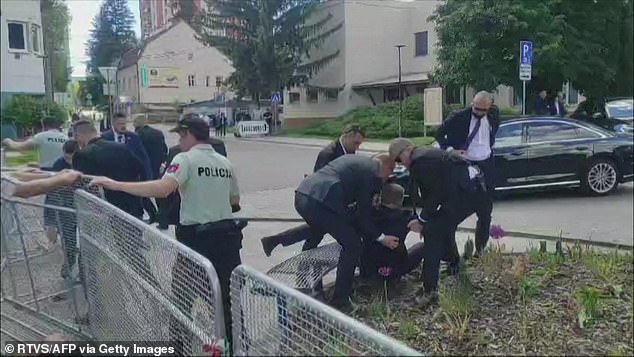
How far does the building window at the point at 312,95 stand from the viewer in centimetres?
3742

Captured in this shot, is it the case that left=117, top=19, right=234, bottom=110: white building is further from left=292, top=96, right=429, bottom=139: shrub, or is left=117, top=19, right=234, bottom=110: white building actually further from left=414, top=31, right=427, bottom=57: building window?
left=414, top=31, right=427, bottom=57: building window

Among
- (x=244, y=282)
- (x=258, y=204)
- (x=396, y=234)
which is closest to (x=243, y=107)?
(x=258, y=204)

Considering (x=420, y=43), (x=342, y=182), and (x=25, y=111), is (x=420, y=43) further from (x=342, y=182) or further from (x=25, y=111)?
(x=25, y=111)

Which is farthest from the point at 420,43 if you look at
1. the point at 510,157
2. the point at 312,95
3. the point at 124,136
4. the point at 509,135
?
the point at 124,136

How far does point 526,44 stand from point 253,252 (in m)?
4.60

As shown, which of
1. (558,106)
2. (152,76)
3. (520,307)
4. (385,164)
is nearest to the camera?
(520,307)

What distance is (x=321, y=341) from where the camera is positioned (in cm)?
199

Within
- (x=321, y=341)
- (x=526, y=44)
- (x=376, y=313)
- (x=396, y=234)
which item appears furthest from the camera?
(x=526, y=44)

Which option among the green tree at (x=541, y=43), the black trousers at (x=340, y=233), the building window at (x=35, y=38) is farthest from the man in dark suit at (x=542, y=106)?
the building window at (x=35, y=38)

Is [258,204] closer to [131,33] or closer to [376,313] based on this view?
[131,33]

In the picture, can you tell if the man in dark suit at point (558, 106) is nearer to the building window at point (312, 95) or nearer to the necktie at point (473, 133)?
the necktie at point (473, 133)

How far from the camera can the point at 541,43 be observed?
14477 millimetres

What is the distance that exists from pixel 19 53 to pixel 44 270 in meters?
1.86

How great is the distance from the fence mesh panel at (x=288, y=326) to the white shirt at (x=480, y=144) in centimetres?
409
